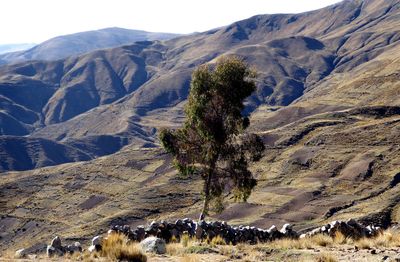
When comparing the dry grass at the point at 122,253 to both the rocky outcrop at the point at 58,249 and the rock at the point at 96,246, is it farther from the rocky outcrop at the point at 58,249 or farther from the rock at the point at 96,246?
the rocky outcrop at the point at 58,249

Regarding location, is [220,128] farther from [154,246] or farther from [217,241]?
[154,246]

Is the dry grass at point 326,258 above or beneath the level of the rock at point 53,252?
above

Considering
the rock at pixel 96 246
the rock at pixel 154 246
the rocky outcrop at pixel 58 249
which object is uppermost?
the rock at pixel 96 246

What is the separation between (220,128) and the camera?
1342 inches

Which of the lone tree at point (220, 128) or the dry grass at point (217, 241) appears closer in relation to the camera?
the dry grass at point (217, 241)

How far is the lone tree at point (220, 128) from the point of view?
113ft

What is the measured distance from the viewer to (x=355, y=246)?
68.8 ft

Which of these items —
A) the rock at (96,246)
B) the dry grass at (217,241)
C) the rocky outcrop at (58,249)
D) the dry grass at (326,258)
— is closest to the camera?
the dry grass at (326,258)

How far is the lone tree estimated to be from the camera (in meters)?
34.3

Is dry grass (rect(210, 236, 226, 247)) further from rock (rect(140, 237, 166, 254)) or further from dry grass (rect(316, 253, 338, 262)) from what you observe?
dry grass (rect(316, 253, 338, 262))

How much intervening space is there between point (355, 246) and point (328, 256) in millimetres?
4096

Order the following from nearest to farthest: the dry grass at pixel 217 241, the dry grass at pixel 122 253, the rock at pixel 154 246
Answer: the dry grass at pixel 122 253 < the rock at pixel 154 246 < the dry grass at pixel 217 241

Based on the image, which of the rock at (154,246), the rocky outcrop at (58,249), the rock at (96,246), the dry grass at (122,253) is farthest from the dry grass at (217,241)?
the dry grass at (122,253)

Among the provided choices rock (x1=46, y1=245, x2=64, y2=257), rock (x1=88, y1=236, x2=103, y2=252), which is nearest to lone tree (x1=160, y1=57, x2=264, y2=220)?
rock (x1=46, y1=245, x2=64, y2=257)
